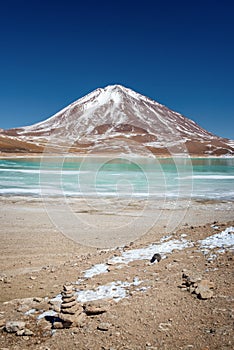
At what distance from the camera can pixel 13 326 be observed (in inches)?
214

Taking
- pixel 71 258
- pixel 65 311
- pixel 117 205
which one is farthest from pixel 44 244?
pixel 117 205

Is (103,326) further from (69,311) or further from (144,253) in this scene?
(144,253)

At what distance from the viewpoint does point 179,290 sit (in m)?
6.35

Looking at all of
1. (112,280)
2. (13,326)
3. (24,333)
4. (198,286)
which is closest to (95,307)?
(24,333)

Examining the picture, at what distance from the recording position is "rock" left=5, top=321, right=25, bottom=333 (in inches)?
212

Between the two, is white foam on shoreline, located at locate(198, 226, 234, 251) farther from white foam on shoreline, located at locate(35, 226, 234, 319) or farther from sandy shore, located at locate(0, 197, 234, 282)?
sandy shore, located at locate(0, 197, 234, 282)

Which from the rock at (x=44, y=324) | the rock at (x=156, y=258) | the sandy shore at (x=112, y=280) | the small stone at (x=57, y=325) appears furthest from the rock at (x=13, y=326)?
the rock at (x=156, y=258)

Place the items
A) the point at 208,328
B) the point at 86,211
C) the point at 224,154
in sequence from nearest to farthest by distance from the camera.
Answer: the point at 208,328 → the point at 86,211 → the point at 224,154

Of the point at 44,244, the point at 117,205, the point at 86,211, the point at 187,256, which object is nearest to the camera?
the point at 187,256

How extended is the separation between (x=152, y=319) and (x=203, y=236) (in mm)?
4797

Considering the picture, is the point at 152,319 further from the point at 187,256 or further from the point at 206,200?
the point at 206,200

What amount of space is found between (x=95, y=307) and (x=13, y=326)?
54.1 inches

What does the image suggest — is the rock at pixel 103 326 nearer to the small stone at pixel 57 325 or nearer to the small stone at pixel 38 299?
the small stone at pixel 57 325

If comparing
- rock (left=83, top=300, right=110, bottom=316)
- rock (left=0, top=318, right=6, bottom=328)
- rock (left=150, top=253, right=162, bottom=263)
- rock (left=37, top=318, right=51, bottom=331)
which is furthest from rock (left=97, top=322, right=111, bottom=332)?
rock (left=150, top=253, right=162, bottom=263)
